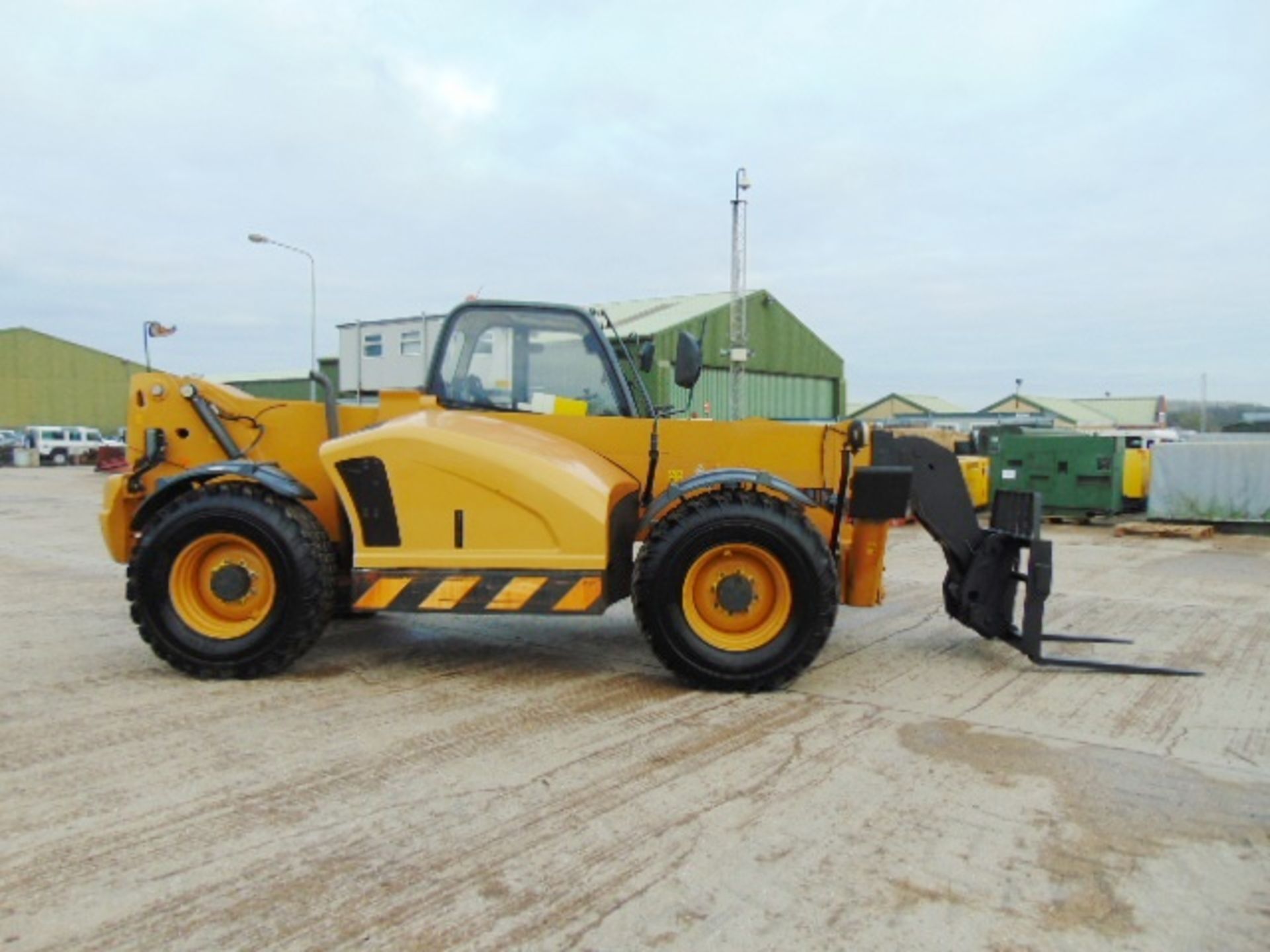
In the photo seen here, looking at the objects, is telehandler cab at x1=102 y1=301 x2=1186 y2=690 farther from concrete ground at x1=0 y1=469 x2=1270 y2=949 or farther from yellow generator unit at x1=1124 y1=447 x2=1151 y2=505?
yellow generator unit at x1=1124 y1=447 x2=1151 y2=505

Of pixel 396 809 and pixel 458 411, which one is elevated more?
pixel 458 411

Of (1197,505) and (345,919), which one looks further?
(1197,505)

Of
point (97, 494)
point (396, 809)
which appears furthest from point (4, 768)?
point (97, 494)

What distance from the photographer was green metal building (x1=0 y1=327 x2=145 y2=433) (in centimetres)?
6009

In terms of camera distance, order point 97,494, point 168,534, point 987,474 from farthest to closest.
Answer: point 97,494 < point 987,474 < point 168,534

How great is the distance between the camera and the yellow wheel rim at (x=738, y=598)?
5.16 m

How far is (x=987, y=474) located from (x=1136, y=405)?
3056 inches

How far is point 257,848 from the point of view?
3.21 metres

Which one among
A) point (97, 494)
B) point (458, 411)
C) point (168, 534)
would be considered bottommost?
point (97, 494)

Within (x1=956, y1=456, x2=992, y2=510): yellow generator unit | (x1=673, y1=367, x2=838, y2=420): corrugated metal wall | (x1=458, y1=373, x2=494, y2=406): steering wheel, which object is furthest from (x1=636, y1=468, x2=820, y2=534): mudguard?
(x1=673, y1=367, x2=838, y2=420): corrugated metal wall

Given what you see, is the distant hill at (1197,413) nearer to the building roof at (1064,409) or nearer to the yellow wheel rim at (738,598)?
the building roof at (1064,409)

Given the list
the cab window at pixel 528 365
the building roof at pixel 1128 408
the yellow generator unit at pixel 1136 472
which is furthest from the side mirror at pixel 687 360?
the building roof at pixel 1128 408

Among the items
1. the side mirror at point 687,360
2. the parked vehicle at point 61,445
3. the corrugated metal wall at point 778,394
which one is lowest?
the parked vehicle at point 61,445

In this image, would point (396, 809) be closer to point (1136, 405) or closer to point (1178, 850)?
point (1178, 850)
